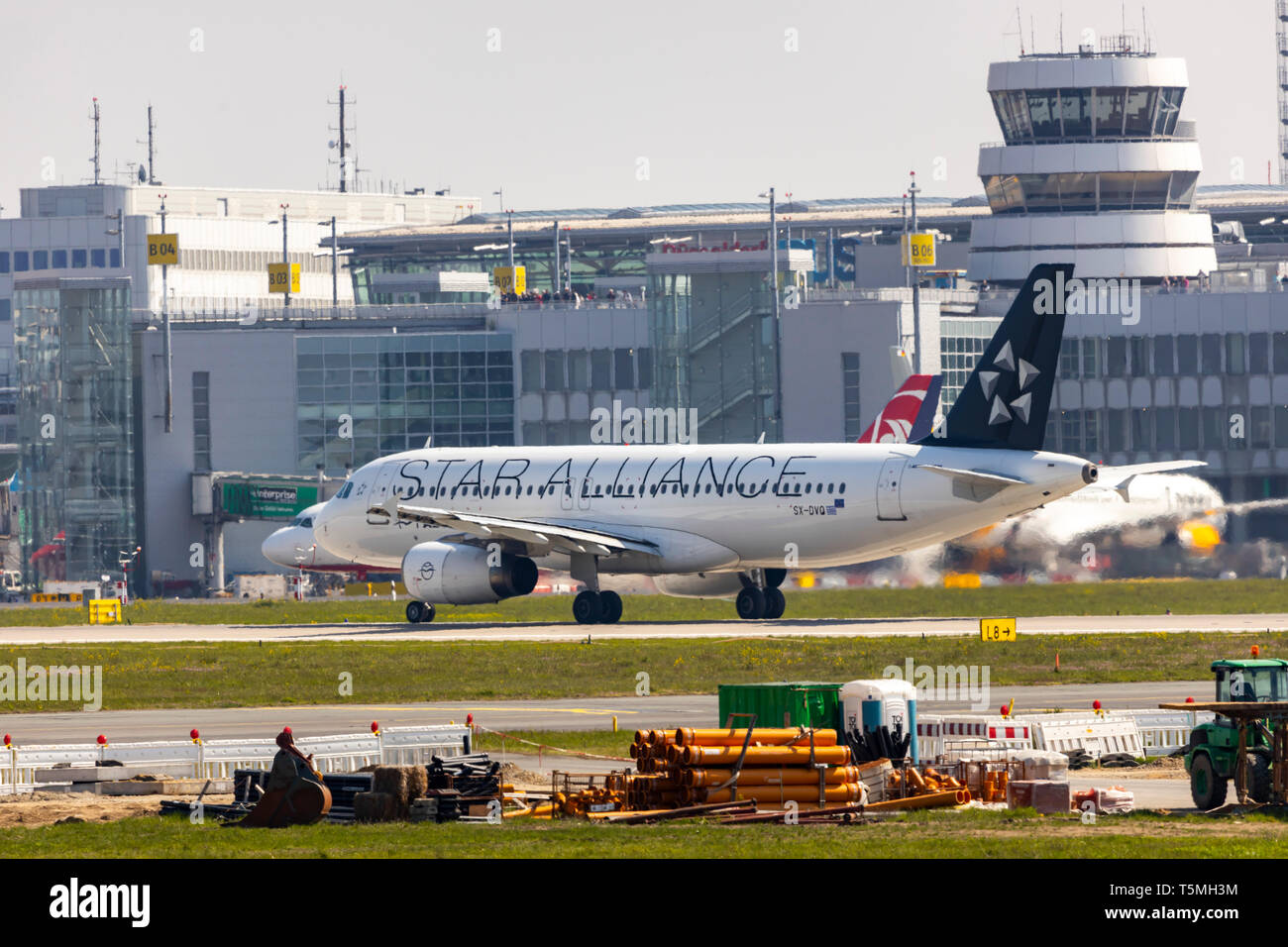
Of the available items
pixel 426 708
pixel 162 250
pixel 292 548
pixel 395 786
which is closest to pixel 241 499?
pixel 162 250

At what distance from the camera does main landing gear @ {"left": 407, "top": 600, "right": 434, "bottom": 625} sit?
64938mm

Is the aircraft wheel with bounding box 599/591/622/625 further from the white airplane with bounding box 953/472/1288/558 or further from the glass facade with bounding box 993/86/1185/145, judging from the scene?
the glass facade with bounding box 993/86/1185/145

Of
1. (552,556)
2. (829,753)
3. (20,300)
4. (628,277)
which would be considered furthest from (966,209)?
(829,753)

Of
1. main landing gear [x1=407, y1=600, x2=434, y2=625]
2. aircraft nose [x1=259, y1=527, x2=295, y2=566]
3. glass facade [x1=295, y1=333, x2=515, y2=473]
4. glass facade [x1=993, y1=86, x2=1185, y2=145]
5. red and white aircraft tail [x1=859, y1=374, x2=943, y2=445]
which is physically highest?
glass facade [x1=993, y1=86, x2=1185, y2=145]

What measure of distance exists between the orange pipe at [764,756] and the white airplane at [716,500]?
92.3ft

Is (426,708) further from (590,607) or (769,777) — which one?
(590,607)

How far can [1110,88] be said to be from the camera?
114312mm

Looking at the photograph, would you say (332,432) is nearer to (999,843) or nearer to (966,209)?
(966,209)

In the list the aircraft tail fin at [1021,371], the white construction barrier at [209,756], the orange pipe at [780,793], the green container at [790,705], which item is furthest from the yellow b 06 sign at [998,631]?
the orange pipe at [780,793]

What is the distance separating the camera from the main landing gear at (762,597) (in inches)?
2448

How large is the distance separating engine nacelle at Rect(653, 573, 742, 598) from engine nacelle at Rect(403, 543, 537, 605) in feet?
15.1

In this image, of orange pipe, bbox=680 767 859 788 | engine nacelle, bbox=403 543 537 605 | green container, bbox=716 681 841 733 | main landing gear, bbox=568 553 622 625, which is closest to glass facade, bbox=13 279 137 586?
engine nacelle, bbox=403 543 537 605

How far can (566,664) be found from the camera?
4878cm

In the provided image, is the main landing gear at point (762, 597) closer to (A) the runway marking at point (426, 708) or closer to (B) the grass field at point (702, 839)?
(A) the runway marking at point (426, 708)
